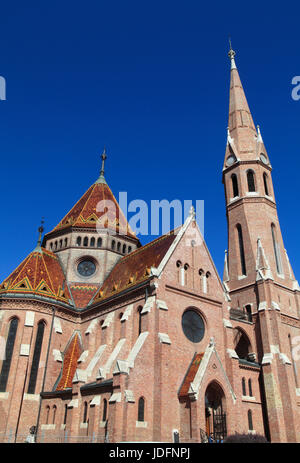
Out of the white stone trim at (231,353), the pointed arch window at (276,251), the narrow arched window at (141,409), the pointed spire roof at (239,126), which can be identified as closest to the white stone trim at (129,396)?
the narrow arched window at (141,409)

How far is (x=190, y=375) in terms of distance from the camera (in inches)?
1124

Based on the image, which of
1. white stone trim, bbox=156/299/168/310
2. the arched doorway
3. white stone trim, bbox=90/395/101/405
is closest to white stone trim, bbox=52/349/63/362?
white stone trim, bbox=90/395/101/405

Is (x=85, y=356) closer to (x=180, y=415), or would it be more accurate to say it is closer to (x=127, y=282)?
(x=127, y=282)

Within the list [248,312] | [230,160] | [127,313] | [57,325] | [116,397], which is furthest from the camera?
[230,160]

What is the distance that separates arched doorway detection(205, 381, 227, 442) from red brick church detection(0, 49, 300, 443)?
0.09m

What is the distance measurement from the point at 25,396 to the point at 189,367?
44.4 ft

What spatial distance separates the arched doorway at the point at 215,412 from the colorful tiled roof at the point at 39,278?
16282mm

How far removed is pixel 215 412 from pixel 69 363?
42.6ft

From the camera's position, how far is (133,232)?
49.3 m

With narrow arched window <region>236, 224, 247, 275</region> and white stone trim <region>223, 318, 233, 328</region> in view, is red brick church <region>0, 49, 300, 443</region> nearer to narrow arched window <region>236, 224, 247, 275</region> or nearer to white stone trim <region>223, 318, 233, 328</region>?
white stone trim <region>223, 318, 233, 328</region>

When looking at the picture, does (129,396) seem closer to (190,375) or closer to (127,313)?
(190,375)

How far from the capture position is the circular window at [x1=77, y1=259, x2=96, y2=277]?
42938 millimetres

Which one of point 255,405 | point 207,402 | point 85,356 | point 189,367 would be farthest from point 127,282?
point 255,405

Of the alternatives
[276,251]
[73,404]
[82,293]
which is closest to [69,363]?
[73,404]
